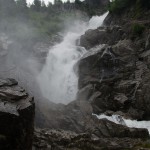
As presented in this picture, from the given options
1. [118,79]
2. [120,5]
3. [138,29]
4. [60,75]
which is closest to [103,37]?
[138,29]

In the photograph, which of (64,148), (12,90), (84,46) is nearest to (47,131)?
(64,148)

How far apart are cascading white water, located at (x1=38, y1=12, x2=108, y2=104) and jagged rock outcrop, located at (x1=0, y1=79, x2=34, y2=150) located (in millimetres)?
21074

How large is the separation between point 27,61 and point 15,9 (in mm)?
34125

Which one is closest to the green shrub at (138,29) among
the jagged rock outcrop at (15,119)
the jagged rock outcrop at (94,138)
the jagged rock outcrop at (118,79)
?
the jagged rock outcrop at (118,79)

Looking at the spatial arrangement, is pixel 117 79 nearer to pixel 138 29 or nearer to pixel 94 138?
pixel 138 29

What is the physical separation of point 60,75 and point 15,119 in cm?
2965

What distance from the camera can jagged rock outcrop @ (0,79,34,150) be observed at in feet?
69.1

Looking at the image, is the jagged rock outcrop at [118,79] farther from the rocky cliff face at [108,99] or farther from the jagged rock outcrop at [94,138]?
the jagged rock outcrop at [94,138]

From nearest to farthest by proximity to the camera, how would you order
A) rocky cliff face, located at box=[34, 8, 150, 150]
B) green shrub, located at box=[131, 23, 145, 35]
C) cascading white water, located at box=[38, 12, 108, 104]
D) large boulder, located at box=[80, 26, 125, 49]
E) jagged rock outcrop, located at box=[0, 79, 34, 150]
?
1. jagged rock outcrop, located at box=[0, 79, 34, 150]
2. rocky cliff face, located at box=[34, 8, 150, 150]
3. cascading white water, located at box=[38, 12, 108, 104]
4. green shrub, located at box=[131, 23, 145, 35]
5. large boulder, located at box=[80, 26, 125, 49]

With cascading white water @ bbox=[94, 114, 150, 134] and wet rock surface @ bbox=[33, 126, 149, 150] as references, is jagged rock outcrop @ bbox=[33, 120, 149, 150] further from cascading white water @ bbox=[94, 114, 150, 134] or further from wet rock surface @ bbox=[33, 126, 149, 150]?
cascading white water @ bbox=[94, 114, 150, 134]

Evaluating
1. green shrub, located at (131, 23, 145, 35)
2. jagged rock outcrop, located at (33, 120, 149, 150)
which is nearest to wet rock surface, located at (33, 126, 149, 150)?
jagged rock outcrop, located at (33, 120, 149, 150)

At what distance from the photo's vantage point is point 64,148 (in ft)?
86.8

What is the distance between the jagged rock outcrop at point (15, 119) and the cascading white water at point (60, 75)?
69.1 ft

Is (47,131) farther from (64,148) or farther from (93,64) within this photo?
(93,64)
